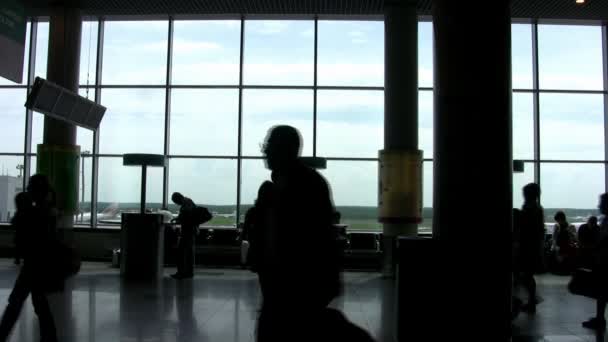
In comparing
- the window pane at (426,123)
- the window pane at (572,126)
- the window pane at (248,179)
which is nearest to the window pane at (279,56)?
the window pane at (248,179)

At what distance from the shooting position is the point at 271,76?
13438mm

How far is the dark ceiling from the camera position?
11.7m

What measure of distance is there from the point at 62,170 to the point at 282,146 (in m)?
10.8

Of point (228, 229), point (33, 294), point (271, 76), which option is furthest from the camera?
point (271, 76)

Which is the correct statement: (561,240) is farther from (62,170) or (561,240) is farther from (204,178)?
(62,170)

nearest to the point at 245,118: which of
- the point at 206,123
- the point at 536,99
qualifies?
the point at 206,123

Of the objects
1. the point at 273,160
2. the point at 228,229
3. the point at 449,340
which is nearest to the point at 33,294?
the point at 273,160

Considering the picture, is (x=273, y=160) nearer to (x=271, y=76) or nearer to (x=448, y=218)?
(x=448, y=218)

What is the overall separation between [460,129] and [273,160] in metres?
2.99

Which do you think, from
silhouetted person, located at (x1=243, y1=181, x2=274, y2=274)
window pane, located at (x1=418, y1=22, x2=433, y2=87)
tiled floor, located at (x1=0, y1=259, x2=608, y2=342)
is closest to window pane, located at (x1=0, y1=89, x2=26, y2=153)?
tiled floor, located at (x1=0, y1=259, x2=608, y2=342)

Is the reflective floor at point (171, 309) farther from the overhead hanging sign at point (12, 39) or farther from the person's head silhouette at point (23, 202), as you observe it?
the overhead hanging sign at point (12, 39)

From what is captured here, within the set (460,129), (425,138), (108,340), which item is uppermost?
(425,138)

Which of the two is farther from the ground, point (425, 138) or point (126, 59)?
point (126, 59)

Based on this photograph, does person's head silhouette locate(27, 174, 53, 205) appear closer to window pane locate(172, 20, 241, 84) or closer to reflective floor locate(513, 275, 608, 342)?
reflective floor locate(513, 275, 608, 342)
